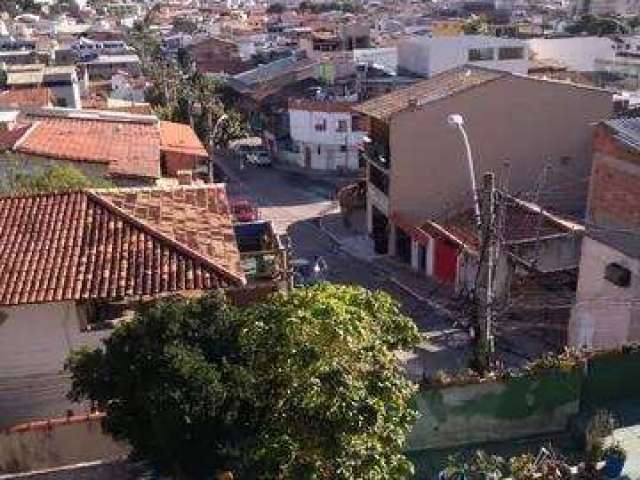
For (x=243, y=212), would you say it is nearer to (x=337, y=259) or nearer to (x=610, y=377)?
(x=337, y=259)

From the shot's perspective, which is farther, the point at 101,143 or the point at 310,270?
the point at 310,270

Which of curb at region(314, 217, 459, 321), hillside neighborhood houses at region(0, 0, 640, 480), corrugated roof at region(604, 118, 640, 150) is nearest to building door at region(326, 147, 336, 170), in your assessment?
hillside neighborhood houses at region(0, 0, 640, 480)

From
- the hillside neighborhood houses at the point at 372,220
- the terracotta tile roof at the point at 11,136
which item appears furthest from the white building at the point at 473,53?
the terracotta tile roof at the point at 11,136

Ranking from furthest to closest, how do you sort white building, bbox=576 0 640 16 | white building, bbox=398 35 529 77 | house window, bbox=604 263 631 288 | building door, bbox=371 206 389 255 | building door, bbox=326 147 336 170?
white building, bbox=576 0 640 16
white building, bbox=398 35 529 77
building door, bbox=326 147 336 170
building door, bbox=371 206 389 255
house window, bbox=604 263 631 288

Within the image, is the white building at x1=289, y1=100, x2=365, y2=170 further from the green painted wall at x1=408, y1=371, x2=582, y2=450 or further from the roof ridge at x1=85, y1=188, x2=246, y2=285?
the green painted wall at x1=408, y1=371, x2=582, y2=450

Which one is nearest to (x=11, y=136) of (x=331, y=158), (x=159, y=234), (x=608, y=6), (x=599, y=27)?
(x=159, y=234)

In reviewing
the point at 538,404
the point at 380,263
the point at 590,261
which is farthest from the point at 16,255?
the point at 380,263
